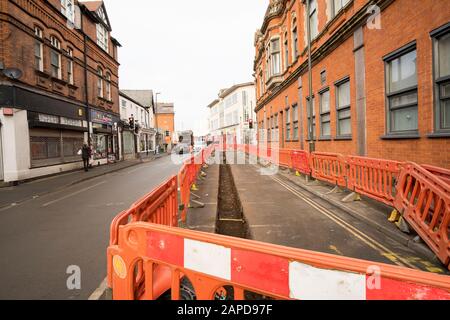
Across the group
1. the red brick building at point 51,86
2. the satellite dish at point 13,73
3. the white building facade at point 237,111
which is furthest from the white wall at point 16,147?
the white building facade at point 237,111

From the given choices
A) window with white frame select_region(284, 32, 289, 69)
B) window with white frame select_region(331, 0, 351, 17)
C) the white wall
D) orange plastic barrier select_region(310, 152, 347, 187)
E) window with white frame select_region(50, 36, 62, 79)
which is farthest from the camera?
window with white frame select_region(284, 32, 289, 69)

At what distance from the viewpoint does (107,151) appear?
24.8m

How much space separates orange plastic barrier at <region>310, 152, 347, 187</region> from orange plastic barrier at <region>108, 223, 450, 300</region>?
6478 millimetres

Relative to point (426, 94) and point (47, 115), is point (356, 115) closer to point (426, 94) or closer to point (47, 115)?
point (426, 94)

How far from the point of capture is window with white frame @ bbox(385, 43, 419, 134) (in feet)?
23.7

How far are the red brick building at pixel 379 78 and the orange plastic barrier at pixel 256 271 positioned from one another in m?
6.04

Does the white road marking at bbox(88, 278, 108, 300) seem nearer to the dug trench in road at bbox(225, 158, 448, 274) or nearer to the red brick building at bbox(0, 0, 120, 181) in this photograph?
the dug trench in road at bbox(225, 158, 448, 274)

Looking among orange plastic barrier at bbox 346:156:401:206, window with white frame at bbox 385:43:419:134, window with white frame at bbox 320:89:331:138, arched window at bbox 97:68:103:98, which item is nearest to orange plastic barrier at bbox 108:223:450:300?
orange plastic barrier at bbox 346:156:401:206

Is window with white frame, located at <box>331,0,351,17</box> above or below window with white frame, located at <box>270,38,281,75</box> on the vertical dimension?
below

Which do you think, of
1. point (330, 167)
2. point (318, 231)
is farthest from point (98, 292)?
point (330, 167)

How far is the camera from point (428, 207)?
13.5ft

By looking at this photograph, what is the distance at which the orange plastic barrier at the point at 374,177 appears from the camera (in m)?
5.54

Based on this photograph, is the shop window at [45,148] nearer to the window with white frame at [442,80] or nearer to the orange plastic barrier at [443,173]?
the orange plastic barrier at [443,173]

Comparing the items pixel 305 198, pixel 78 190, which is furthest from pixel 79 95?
pixel 305 198
